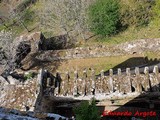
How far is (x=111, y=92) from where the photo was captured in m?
20.5

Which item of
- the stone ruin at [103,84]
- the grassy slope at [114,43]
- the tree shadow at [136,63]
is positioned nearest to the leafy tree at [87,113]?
the stone ruin at [103,84]

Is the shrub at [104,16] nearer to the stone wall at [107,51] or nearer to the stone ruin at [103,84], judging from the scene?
the stone wall at [107,51]

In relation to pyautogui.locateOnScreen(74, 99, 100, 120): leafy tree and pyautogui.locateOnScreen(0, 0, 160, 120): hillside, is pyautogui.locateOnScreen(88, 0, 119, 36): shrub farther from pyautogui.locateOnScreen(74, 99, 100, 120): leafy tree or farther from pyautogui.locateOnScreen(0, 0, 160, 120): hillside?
pyautogui.locateOnScreen(74, 99, 100, 120): leafy tree

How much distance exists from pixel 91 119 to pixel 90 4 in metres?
27.9

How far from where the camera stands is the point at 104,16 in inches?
1538

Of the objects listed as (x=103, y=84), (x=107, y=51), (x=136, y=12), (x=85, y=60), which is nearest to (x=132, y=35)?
(x=136, y=12)

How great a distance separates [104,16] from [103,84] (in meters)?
19.0

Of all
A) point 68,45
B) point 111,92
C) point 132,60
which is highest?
point 68,45

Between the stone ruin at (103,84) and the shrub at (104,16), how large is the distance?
18.4m

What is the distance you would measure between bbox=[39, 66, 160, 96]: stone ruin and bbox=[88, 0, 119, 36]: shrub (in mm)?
18376

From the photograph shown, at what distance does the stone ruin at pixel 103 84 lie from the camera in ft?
67.4

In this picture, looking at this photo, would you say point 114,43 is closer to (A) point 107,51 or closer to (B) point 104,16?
(B) point 104,16

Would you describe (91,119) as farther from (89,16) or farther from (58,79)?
(89,16)

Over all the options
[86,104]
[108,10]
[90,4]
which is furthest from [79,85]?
[90,4]
